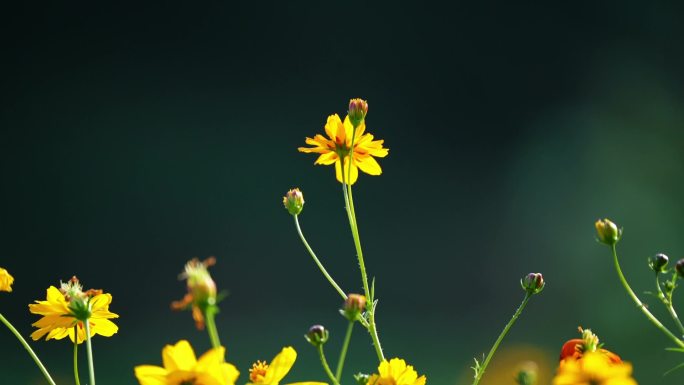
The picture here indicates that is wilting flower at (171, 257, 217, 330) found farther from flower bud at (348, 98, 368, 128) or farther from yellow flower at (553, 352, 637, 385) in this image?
flower bud at (348, 98, 368, 128)

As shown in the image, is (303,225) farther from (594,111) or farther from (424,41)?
(594,111)

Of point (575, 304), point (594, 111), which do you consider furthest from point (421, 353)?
point (594, 111)

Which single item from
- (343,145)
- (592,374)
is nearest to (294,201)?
(343,145)

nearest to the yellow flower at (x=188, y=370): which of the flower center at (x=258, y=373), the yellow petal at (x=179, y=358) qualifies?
the yellow petal at (x=179, y=358)

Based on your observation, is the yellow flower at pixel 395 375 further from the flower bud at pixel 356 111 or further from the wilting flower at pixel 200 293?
the flower bud at pixel 356 111

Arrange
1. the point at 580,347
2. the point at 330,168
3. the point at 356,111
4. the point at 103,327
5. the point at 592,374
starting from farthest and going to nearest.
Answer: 1. the point at 330,168
2. the point at 356,111
3. the point at 103,327
4. the point at 580,347
5. the point at 592,374

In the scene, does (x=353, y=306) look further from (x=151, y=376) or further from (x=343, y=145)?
(x=343, y=145)

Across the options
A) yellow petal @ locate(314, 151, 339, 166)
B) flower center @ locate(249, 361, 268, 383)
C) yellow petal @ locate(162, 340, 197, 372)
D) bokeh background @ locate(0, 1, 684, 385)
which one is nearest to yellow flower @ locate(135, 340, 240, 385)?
yellow petal @ locate(162, 340, 197, 372)

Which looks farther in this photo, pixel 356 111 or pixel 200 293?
pixel 356 111
